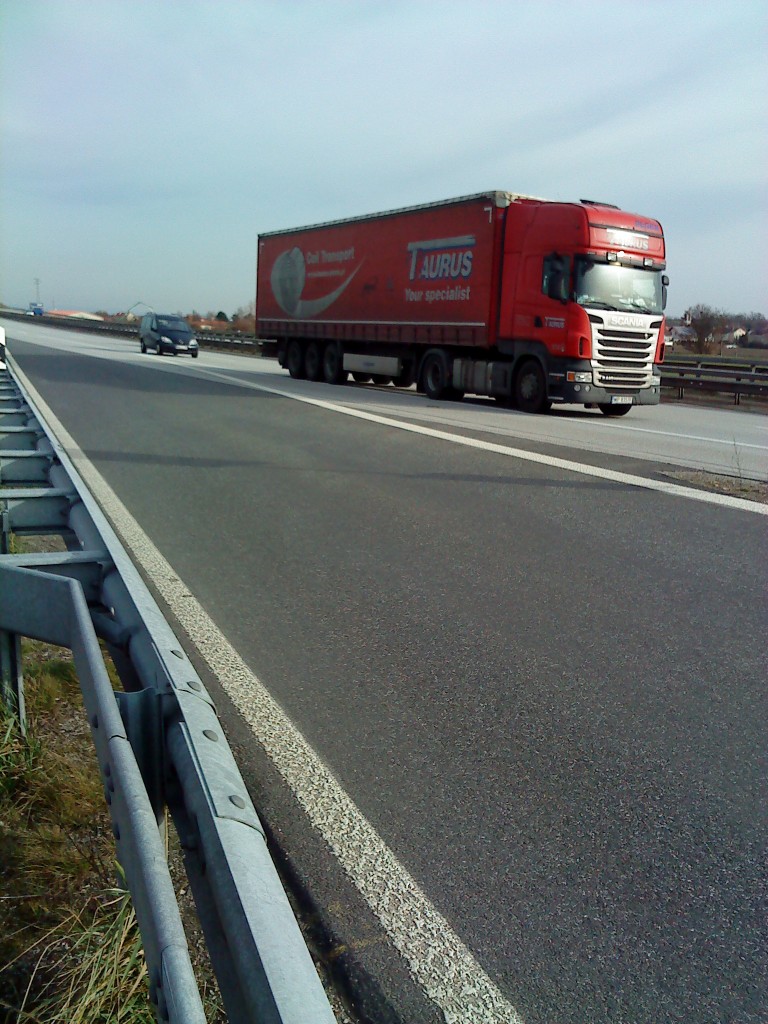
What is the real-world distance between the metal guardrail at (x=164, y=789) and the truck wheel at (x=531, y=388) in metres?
15.6

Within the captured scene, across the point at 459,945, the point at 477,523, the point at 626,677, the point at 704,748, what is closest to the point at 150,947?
the point at 459,945

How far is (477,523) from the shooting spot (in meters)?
7.48

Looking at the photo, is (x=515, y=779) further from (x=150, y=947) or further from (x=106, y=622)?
(x=150, y=947)

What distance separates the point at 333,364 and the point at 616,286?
9.98 metres

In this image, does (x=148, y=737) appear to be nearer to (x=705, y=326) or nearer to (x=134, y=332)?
(x=705, y=326)

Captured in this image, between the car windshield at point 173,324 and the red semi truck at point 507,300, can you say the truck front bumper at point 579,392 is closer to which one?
the red semi truck at point 507,300

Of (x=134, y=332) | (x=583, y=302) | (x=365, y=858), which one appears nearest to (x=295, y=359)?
(x=583, y=302)

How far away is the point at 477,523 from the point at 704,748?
4010mm

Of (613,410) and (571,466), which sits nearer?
(571,466)

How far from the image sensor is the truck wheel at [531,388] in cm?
1841

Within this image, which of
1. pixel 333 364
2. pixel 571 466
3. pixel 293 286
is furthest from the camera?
pixel 293 286

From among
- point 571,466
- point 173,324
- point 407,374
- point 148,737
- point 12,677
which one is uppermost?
point 173,324

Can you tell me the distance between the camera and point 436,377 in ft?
71.2

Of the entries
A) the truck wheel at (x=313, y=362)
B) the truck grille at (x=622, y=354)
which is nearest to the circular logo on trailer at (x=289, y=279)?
the truck wheel at (x=313, y=362)
